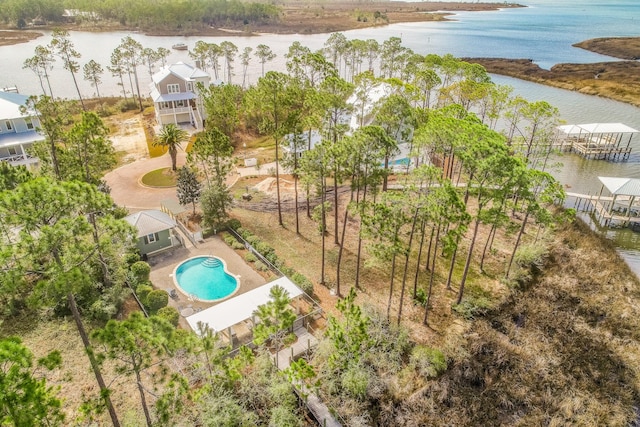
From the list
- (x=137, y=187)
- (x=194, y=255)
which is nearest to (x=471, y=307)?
(x=194, y=255)

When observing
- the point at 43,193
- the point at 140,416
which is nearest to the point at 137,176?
the point at 140,416

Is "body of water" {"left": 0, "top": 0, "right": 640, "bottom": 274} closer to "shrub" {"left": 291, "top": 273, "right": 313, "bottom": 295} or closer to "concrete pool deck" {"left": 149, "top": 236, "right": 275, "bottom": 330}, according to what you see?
"shrub" {"left": 291, "top": 273, "right": 313, "bottom": 295}

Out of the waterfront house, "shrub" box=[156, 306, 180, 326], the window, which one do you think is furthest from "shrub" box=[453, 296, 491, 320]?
the window

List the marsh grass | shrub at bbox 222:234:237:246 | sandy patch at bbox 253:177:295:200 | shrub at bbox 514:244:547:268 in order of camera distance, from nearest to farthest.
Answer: the marsh grass, shrub at bbox 514:244:547:268, shrub at bbox 222:234:237:246, sandy patch at bbox 253:177:295:200

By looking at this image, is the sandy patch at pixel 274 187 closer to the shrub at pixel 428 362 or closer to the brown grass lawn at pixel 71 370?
the brown grass lawn at pixel 71 370

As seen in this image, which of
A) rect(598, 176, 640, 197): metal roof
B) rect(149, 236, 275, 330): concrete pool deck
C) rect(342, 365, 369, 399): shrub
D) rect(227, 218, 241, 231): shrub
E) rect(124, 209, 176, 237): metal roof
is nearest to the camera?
rect(342, 365, 369, 399): shrub

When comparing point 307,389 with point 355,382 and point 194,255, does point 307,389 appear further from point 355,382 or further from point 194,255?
point 194,255
